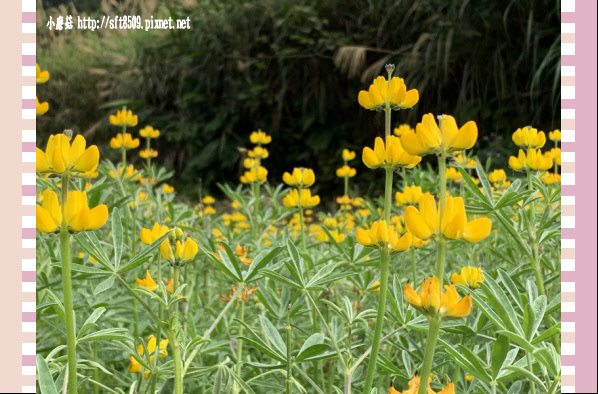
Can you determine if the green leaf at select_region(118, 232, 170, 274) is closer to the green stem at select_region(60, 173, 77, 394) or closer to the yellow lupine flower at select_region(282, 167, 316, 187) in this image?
the green stem at select_region(60, 173, 77, 394)

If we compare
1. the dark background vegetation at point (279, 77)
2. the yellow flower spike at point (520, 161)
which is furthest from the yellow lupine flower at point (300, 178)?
the dark background vegetation at point (279, 77)

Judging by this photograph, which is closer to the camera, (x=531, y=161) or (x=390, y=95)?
(x=390, y=95)

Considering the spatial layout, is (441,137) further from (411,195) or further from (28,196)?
(411,195)

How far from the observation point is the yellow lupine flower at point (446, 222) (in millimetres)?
368

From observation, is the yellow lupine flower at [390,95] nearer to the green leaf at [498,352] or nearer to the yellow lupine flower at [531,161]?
the green leaf at [498,352]

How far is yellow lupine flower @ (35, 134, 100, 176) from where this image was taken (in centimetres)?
45

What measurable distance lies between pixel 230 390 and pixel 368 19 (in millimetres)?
4394

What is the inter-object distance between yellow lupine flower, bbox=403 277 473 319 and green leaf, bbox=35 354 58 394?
0.30m

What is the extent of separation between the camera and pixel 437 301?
14.0 inches

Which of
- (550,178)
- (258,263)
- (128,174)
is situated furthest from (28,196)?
(550,178)

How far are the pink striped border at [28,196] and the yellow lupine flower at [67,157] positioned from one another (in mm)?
74

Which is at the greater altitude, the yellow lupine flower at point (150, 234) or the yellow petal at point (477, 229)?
the yellow petal at point (477, 229)

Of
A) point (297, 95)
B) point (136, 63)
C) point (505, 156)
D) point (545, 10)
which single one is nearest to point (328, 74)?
point (297, 95)

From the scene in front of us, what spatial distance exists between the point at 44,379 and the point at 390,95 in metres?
0.38
